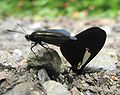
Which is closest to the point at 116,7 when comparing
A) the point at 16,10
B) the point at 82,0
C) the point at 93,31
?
the point at 82,0

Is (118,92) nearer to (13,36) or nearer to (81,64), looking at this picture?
(81,64)

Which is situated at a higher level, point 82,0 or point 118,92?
point 82,0

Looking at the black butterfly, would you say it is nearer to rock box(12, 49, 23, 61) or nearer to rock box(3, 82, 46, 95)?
rock box(3, 82, 46, 95)

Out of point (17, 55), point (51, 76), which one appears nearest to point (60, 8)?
point (17, 55)

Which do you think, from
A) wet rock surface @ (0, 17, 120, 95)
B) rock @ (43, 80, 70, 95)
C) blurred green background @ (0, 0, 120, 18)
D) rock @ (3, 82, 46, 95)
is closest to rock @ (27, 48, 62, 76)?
wet rock surface @ (0, 17, 120, 95)

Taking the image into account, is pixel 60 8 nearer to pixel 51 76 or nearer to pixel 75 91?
pixel 51 76

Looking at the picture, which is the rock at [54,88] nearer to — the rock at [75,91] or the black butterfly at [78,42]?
the rock at [75,91]

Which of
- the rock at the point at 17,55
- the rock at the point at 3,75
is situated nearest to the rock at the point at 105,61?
the rock at the point at 17,55
